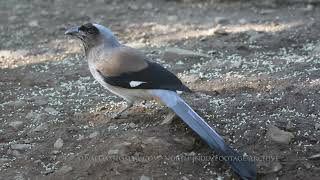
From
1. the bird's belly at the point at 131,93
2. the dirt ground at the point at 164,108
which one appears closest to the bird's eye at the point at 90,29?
the bird's belly at the point at 131,93

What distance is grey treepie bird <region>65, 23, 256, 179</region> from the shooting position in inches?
179

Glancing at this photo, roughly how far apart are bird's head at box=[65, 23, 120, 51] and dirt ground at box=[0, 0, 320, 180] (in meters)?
0.61

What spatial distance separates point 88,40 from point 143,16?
146 inches

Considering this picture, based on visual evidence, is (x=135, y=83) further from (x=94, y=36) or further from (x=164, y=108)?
(x=94, y=36)

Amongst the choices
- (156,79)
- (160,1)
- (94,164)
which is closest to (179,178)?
(94,164)

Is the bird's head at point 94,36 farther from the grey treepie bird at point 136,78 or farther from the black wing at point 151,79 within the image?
the black wing at point 151,79

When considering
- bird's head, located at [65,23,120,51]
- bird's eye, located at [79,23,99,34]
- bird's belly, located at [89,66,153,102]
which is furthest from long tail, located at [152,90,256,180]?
bird's eye, located at [79,23,99,34]

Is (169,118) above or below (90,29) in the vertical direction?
below

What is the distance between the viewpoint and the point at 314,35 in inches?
297

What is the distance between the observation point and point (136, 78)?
504cm

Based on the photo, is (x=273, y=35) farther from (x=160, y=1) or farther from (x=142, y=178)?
(x=142, y=178)

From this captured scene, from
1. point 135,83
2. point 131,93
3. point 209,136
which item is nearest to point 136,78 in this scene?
point 135,83

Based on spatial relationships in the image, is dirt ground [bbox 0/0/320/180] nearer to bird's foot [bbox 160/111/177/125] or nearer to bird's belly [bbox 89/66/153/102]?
bird's foot [bbox 160/111/177/125]

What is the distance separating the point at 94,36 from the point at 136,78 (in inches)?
30.3
